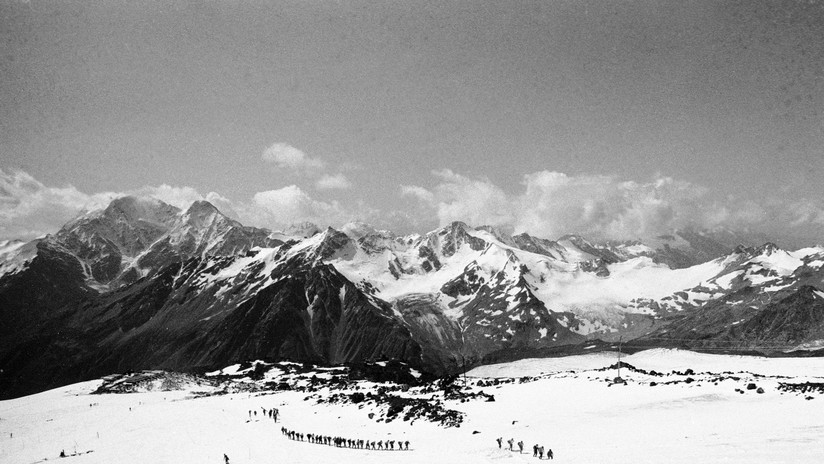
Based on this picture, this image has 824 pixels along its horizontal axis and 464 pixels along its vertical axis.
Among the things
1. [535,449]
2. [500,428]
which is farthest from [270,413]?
[535,449]

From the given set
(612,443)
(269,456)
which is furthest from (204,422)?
(612,443)

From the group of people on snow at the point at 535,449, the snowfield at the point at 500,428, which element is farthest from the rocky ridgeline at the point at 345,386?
the group of people on snow at the point at 535,449

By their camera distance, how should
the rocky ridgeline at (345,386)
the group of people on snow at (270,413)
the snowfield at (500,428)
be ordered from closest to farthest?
the snowfield at (500,428) < the rocky ridgeline at (345,386) < the group of people on snow at (270,413)

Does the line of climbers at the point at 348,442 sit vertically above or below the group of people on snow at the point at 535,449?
below

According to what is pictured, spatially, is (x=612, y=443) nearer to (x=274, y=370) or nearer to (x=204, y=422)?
(x=204, y=422)

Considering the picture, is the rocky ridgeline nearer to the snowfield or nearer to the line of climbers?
the snowfield

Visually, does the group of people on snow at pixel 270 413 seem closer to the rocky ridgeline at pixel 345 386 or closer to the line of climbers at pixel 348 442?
the rocky ridgeline at pixel 345 386

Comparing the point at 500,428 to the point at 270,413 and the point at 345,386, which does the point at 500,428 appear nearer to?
the point at 270,413
